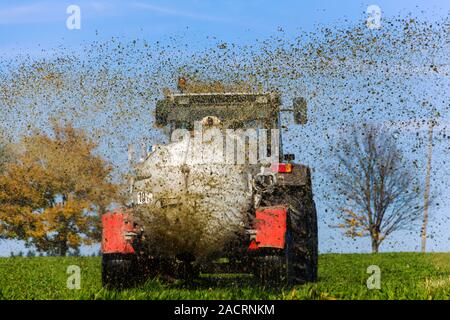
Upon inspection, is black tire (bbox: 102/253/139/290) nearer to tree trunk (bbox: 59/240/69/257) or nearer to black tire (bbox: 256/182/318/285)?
black tire (bbox: 256/182/318/285)

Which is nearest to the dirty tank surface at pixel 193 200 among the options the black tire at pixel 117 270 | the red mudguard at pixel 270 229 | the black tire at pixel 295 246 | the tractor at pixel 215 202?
the tractor at pixel 215 202

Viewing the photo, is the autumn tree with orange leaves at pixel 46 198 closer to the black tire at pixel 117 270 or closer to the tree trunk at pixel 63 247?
the tree trunk at pixel 63 247

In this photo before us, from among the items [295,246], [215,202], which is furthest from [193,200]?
[295,246]

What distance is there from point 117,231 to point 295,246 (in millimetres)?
3003

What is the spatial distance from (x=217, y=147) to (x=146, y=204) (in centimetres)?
126

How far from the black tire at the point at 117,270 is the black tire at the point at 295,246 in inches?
69.1

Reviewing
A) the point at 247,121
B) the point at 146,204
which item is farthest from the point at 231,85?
the point at 146,204

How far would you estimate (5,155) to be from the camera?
36188mm

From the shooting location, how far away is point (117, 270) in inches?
411

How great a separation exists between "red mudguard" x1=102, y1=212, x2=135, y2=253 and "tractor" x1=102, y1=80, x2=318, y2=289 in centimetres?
1

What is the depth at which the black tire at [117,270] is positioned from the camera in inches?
411

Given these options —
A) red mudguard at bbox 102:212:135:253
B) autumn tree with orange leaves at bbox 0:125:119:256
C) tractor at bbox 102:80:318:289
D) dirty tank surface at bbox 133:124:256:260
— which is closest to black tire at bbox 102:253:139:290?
tractor at bbox 102:80:318:289
